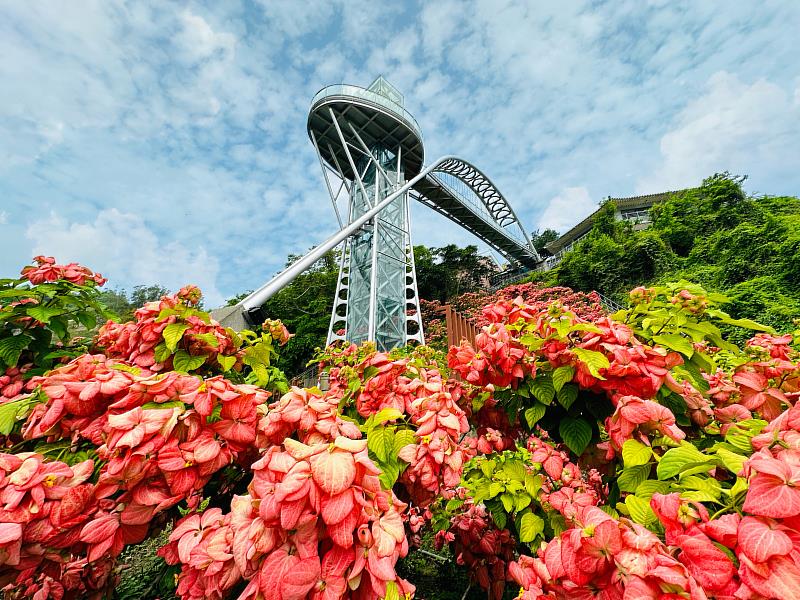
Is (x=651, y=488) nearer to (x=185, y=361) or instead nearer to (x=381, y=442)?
(x=381, y=442)

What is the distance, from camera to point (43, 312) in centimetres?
132

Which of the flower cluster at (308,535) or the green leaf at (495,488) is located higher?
the flower cluster at (308,535)

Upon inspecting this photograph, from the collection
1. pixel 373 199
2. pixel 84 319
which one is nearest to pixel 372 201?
pixel 373 199

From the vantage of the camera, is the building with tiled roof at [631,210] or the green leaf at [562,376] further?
the building with tiled roof at [631,210]

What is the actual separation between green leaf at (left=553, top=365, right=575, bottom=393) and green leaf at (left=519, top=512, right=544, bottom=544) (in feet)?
1.61

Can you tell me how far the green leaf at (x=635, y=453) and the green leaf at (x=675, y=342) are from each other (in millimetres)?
404

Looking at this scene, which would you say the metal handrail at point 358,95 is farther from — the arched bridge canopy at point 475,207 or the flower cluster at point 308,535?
the flower cluster at point 308,535

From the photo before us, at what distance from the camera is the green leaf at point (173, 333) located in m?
1.13

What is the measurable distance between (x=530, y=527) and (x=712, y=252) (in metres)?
11.1

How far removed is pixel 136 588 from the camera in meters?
2.09

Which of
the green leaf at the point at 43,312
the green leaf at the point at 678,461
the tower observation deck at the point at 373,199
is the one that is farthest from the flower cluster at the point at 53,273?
the tower observation deck at the point at 373,199

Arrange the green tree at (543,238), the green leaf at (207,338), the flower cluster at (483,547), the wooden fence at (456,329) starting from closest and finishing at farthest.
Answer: the green leaf at (207,338)
the flower cluster at (483,547)
the wooden fence at (456,329)
the green tree at (543,238)

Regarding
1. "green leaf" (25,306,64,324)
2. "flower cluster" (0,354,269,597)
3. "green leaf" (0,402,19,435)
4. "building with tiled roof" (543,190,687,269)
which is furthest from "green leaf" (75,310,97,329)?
"building with tiled roof" (543,190,687,269)

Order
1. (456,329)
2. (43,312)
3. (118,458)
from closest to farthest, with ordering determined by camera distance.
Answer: (118,458)
(43,312)
(456,329)
